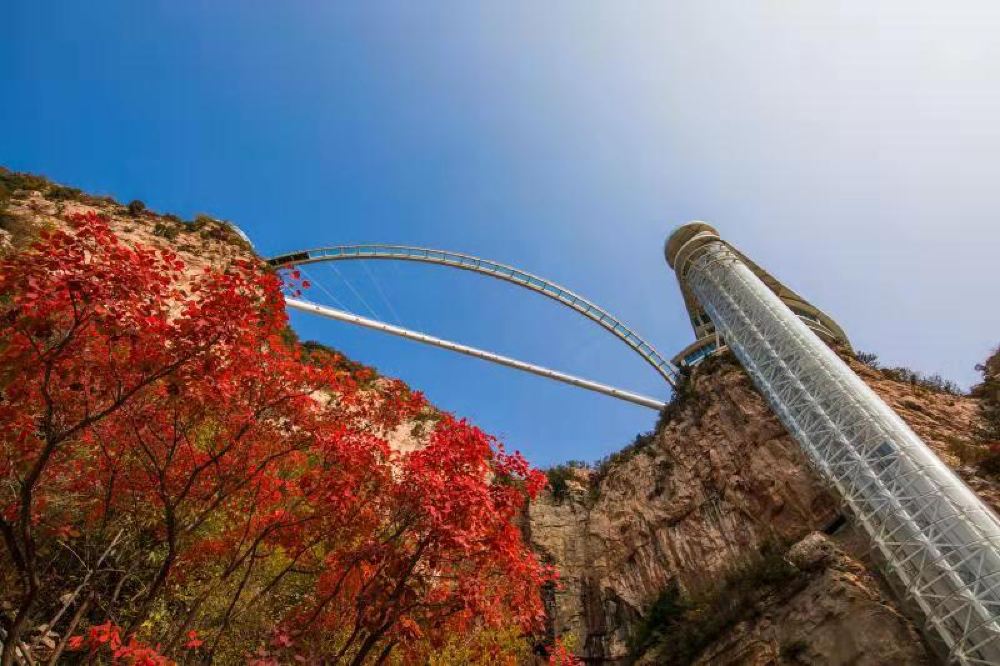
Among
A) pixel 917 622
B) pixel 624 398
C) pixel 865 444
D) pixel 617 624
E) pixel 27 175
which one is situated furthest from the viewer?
pixel 624 398

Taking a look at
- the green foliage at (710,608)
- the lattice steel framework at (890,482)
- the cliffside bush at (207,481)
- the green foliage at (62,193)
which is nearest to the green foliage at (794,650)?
the green foliage at (710,608)

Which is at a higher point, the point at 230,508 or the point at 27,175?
the point at 27,175

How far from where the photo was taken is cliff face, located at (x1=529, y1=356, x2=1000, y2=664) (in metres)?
12.6

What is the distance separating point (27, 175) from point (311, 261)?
1515cm

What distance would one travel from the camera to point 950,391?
77.0 ft

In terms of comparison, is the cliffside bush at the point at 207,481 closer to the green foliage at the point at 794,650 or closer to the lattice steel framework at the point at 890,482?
the green foliage at the point at 794,650

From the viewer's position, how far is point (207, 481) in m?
10.9

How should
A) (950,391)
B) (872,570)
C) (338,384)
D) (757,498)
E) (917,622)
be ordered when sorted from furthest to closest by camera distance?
(950,391)
(757,498)
(872,570)
(917,622)
(338,384)

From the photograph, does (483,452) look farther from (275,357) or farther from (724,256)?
(724,256)

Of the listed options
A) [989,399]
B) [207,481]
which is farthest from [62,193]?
[989,399]

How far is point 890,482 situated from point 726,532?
676cm

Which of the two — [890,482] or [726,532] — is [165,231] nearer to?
[726,532]

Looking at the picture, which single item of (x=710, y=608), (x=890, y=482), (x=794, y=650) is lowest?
(x=794, y=650)

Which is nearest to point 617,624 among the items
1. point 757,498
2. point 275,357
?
point 757,498
